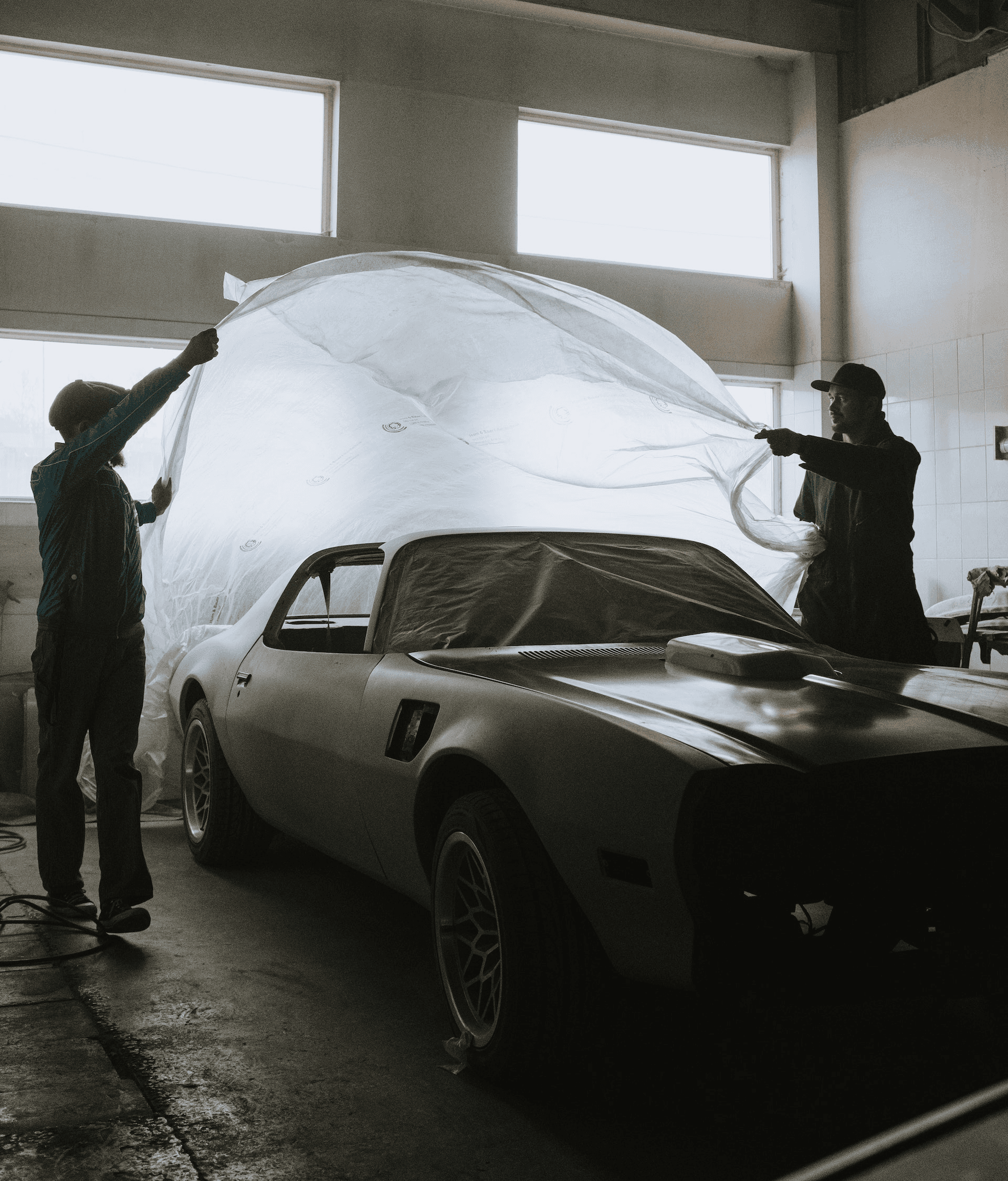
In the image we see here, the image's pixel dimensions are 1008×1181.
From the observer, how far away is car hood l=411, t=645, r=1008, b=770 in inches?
86.4

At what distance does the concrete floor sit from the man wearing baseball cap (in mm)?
1714

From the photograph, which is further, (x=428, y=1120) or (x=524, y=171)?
(x=524, y=171)

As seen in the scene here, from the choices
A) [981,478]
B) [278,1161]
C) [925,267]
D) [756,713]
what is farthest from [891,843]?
[925,267]

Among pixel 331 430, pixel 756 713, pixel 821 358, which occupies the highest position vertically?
pixel 821 358

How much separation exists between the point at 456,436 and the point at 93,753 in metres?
2.46

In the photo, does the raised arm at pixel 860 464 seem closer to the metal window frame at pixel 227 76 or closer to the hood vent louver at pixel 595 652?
the hood vent louver at pixel 595 652

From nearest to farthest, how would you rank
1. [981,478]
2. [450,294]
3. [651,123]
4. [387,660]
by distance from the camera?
[387,660] → [450,294] → [981,478] → [651,123]

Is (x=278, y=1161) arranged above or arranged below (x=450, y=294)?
below

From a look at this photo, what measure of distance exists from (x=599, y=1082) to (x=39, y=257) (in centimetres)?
781

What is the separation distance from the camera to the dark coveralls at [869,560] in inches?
173

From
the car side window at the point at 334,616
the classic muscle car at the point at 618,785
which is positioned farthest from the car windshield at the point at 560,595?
the car side window at the point at 334,616

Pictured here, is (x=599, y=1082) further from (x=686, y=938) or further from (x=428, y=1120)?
(x=686, y=938)

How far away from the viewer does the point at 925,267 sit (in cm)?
959

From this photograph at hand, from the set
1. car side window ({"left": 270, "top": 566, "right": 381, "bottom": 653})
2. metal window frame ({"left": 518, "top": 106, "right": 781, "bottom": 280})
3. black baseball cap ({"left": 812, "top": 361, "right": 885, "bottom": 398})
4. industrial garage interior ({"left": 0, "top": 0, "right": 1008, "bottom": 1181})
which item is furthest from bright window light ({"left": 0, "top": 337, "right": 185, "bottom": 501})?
black baseball cap ({"left": 812, "top": 361, "right": 885, "bottom": 398})
